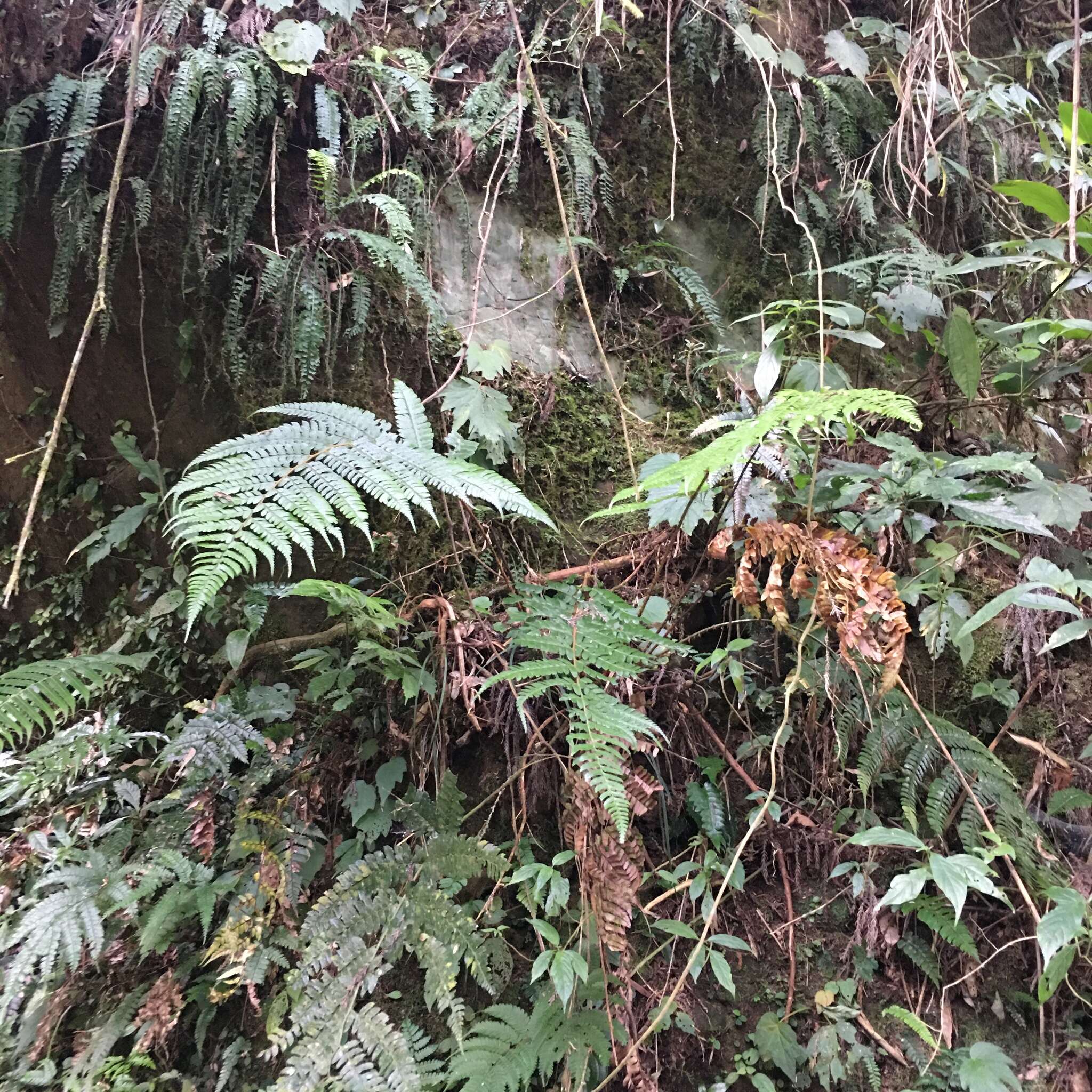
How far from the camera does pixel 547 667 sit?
1.37 meters

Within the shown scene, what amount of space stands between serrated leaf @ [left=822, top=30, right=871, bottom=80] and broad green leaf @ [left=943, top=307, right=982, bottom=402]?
4.45 feet

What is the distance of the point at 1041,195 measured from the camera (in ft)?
6.46

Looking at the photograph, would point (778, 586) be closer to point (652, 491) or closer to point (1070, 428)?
point (652, 491)

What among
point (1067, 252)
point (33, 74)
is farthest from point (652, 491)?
point (33, 74)

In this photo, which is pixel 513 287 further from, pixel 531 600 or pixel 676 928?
pixel 676 928

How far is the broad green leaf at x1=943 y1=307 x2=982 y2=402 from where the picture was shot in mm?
2033

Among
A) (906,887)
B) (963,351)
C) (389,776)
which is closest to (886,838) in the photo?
(906,887)

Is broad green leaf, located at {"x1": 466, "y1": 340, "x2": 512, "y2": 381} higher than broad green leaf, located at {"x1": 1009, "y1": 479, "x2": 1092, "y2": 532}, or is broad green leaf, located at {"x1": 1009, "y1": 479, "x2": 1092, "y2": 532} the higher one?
broad green leaf, located at {"x1": 466, "y1": 340, "x2": 512, "y2": 381}

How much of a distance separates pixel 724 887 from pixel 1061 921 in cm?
78

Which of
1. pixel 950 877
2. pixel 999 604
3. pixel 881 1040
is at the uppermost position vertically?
pixel 999 604

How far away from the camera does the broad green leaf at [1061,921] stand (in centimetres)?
145

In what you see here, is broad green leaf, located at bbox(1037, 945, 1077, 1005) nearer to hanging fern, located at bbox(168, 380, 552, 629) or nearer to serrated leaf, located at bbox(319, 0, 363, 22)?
hanging fern, located at bbox(168, 380, 552, 629)

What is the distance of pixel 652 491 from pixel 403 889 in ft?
4.46

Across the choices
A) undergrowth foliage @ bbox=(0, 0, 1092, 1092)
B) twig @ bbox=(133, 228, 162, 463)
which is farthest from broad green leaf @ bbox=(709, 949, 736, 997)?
twig @ bbox=(133, 228, 162, 463)
